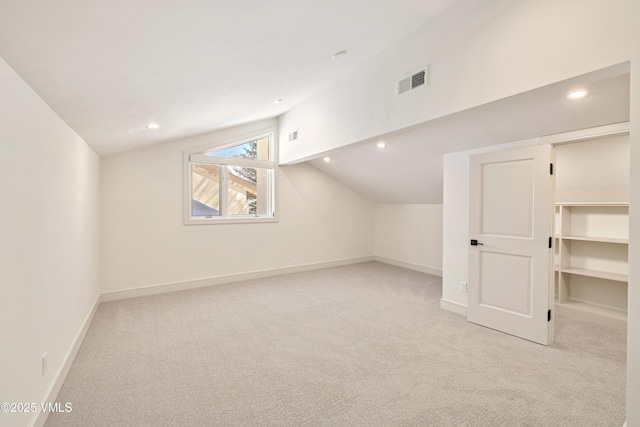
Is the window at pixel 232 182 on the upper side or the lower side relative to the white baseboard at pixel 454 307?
upper

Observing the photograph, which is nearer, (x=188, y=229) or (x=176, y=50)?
(x=176, y=50)

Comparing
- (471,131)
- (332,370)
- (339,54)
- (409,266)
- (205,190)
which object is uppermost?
(339,54)

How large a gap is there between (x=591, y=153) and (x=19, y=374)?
5706 mm

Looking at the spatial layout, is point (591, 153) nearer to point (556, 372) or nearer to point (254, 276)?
point (556, 372)

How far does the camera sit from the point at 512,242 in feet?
10.8

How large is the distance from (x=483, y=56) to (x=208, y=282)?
4.86m

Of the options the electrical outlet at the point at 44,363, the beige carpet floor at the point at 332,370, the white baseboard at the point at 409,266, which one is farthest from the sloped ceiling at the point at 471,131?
the electrical outlet at the point at 44,363

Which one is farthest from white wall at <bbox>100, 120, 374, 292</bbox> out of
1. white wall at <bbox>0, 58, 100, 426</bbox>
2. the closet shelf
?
the closet shelf

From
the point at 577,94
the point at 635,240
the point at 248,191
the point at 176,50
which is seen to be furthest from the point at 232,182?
the point at 635,240

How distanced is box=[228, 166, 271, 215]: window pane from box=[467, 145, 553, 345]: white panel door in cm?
380

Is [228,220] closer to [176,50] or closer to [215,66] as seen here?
[215,66]

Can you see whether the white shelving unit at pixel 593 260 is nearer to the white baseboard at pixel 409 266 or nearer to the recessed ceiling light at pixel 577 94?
the recessed ceiling light at pixel 577 94

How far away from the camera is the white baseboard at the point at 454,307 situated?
384 cm

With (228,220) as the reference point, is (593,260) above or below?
below
